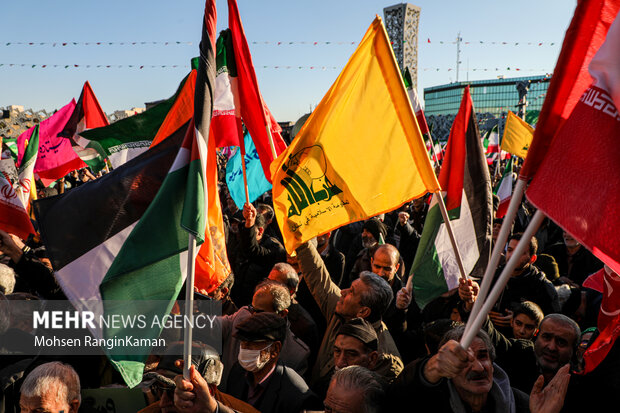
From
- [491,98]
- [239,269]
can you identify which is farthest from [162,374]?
[491,98]

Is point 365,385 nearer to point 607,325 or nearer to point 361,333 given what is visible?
point 361,333

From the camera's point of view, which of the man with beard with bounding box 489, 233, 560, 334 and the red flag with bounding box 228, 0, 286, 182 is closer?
the red flag with bounding box 228, 0, 286, 182

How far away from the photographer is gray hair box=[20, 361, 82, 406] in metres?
2.42

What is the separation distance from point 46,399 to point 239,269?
116 inches

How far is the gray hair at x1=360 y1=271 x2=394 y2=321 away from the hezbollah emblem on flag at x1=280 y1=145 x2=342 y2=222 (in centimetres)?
60

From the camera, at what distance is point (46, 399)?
2.41 meters

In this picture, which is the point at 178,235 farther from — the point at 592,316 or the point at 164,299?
the point at 592,316

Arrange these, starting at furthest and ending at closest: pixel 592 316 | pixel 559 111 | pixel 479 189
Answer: pixel 592 316, pixel 479 189, pixel 559 111

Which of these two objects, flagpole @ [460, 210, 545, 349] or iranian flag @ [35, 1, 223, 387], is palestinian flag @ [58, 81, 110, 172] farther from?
flagpole @ [460, 210, 545, 349]

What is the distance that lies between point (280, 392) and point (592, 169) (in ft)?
6.40

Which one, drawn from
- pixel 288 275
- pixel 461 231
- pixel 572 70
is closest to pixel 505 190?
pixel 461 231

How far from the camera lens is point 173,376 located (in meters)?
2.64

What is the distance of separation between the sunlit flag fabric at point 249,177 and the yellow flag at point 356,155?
114 inches

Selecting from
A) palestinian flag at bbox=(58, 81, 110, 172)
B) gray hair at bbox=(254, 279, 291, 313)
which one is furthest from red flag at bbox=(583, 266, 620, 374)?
palestinian flag at bbox=(58, 81, 110, 172)
